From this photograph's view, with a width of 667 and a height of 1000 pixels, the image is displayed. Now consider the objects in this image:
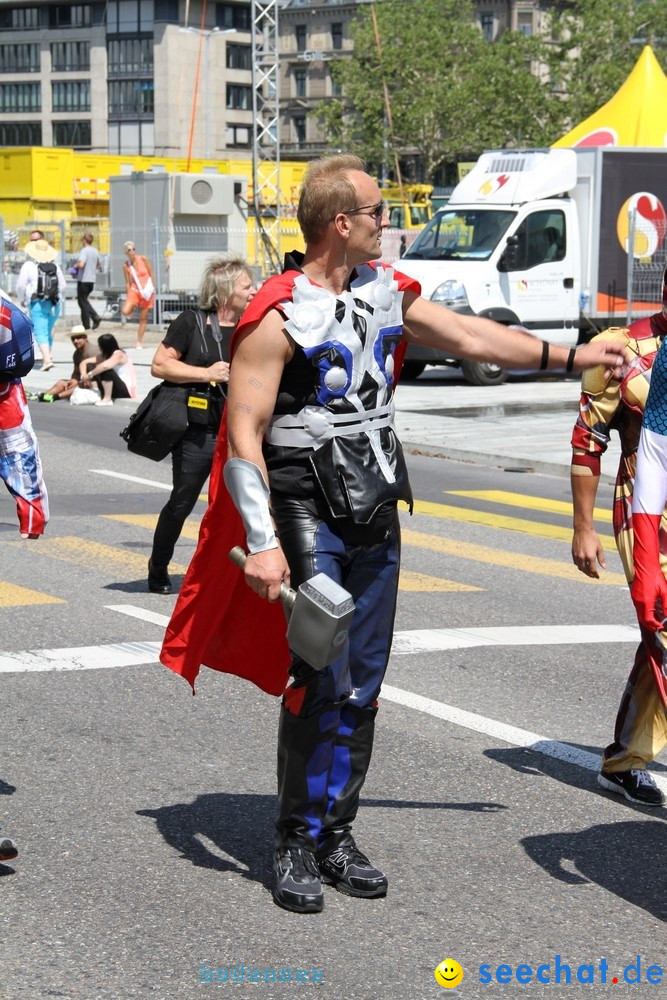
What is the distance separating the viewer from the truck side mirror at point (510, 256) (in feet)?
71.7

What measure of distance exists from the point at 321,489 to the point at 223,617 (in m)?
0.54

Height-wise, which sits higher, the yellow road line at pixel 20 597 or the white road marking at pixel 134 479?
the yellow road line at pixel 20 597

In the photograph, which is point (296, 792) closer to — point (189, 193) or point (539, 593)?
point (539, 593)

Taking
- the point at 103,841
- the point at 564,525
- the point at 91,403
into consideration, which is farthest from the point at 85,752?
the point at 91,403

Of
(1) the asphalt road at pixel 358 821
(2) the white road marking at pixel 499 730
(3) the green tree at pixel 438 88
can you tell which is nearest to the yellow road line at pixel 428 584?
(1) the asphalt road at pixel 358 821

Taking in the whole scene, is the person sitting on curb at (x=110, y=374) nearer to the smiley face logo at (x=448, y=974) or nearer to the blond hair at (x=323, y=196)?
the blond hair at (x=323, y=196)

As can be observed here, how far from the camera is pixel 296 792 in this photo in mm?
4246

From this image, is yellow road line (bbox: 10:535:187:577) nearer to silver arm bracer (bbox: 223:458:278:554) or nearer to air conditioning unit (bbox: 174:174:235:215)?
silver arm bracer (bbox: 223:458:278:554)

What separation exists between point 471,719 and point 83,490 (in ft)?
22.7

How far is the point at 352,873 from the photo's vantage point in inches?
167

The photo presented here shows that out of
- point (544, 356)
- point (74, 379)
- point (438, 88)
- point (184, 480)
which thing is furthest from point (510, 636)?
point (438, 88)

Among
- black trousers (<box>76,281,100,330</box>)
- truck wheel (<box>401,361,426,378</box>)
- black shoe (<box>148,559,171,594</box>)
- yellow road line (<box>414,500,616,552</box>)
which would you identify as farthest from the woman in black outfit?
black trousers (<box>76,281,100,330</box>)

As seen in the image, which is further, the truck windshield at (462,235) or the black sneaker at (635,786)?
the truck windshield at (462,235)

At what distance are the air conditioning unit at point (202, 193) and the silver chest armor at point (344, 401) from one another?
94.7ft
